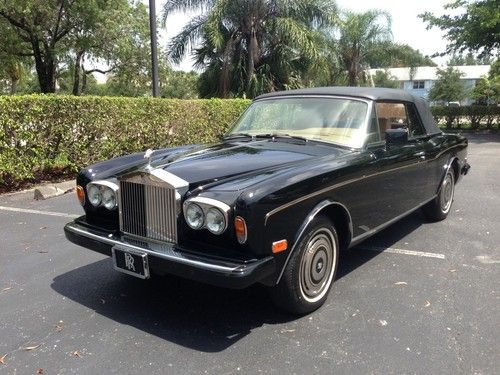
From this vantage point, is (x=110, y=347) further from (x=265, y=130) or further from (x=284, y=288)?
(x=265, y=130)

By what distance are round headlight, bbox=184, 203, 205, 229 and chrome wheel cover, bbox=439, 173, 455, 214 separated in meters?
3.75

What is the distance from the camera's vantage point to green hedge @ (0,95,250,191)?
7637 mm

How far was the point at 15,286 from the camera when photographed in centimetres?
407

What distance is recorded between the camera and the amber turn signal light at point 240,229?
292cm

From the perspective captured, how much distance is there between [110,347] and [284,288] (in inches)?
46.8

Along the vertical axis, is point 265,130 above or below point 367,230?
above

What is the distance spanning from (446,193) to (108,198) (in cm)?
426

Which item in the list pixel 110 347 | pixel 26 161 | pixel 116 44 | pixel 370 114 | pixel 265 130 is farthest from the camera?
pixel 116 44

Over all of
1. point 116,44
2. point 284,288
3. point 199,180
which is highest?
point 116,44

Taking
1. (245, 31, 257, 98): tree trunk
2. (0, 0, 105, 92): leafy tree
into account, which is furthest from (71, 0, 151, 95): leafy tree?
(245, 31, 257, 98): tree trunk

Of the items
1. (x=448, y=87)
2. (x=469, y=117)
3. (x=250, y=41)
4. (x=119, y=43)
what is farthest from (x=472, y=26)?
(x=448, y=87)

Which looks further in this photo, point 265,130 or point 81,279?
point 265,130

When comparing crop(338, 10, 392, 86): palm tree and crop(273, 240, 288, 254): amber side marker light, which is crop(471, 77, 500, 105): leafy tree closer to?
crop(338, 10, 392, 86): palm tree

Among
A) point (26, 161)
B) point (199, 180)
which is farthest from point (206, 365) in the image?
point (26, 161)
